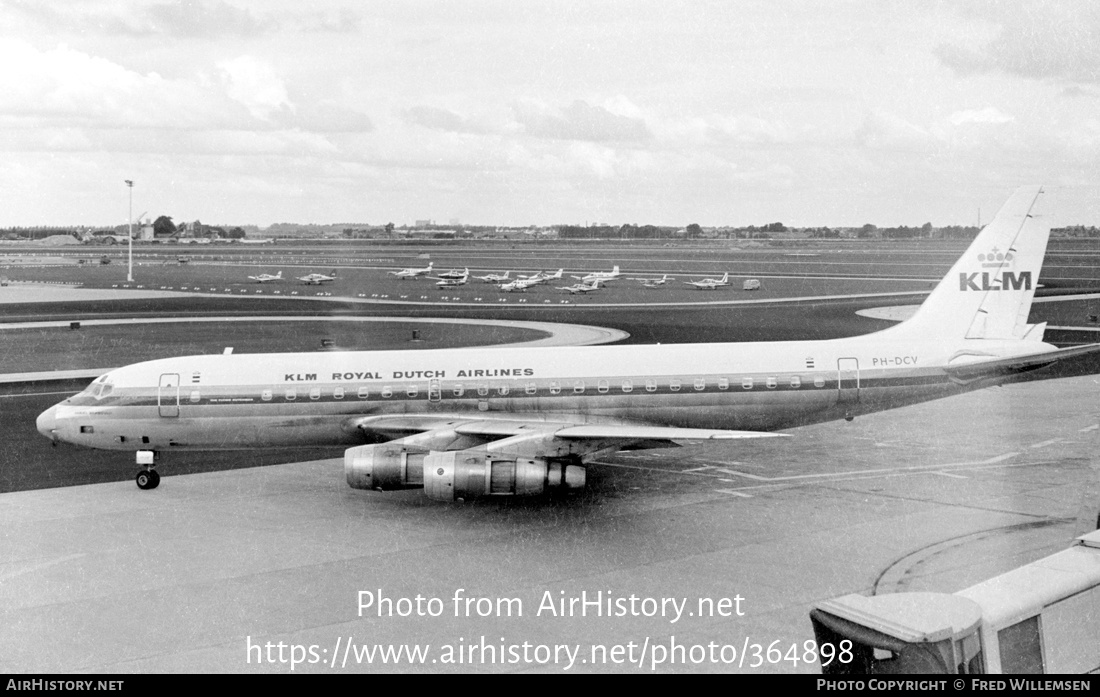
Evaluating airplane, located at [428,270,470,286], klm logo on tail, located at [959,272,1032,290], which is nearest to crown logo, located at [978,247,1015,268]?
klm logo on tail, located at [959,272,1032,290]

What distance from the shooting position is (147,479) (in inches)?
1130

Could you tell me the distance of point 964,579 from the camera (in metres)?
19.8

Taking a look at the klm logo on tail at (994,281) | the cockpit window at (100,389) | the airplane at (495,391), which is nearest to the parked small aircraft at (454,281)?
the airplane at (495,391)

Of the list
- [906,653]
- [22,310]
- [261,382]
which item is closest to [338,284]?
[22,310]

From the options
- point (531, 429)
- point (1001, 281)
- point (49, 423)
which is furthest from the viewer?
point (1001, 281)

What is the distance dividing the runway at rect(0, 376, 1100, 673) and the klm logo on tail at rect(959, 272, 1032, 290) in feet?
17.8

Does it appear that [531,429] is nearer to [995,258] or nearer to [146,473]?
[146,473]

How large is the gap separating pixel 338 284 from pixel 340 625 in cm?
11039

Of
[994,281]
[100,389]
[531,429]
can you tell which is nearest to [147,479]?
[100,389]

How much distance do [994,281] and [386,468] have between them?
19561 mm

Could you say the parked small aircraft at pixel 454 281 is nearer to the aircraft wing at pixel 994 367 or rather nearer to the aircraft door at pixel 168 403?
the aircraft door at pixel 168 403

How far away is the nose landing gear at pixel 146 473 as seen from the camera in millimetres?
28625

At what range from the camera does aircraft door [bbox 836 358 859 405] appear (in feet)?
95.1
